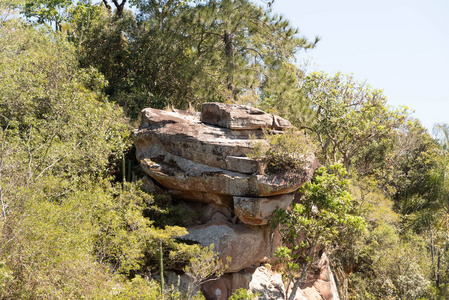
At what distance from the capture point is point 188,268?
478 inches

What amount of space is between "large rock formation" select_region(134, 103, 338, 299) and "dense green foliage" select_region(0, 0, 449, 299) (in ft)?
2.22

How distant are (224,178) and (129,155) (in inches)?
188

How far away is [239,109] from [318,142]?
6.82 meters

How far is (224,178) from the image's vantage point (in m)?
14.1

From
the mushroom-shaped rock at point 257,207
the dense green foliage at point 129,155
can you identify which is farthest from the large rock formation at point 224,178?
the dense green foliage at point 129,155

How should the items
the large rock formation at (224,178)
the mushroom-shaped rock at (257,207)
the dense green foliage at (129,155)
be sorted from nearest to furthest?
1. the dense green foliage at (129,155)
2. the mushroom-shaped rock at (257,207)
3. the large rock formation at (224,178)

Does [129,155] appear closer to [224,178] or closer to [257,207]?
[224,178]

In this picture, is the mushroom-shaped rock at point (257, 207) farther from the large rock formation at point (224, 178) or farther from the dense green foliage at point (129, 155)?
the dense green foliage at point (129, 155)

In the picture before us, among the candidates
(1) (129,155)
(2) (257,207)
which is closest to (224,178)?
(2) (257,207)

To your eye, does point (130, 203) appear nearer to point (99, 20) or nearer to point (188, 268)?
point (188, 268)

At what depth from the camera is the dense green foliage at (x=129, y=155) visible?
34.7ft

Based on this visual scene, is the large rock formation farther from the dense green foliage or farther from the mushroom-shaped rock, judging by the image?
the dense green foliage

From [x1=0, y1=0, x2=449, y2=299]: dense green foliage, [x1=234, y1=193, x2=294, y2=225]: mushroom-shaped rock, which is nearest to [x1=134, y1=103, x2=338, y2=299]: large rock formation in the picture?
[x1=234, y1=193, x2=294, y2=225]: mushroom-shaped rock

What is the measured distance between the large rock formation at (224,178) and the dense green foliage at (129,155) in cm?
68
